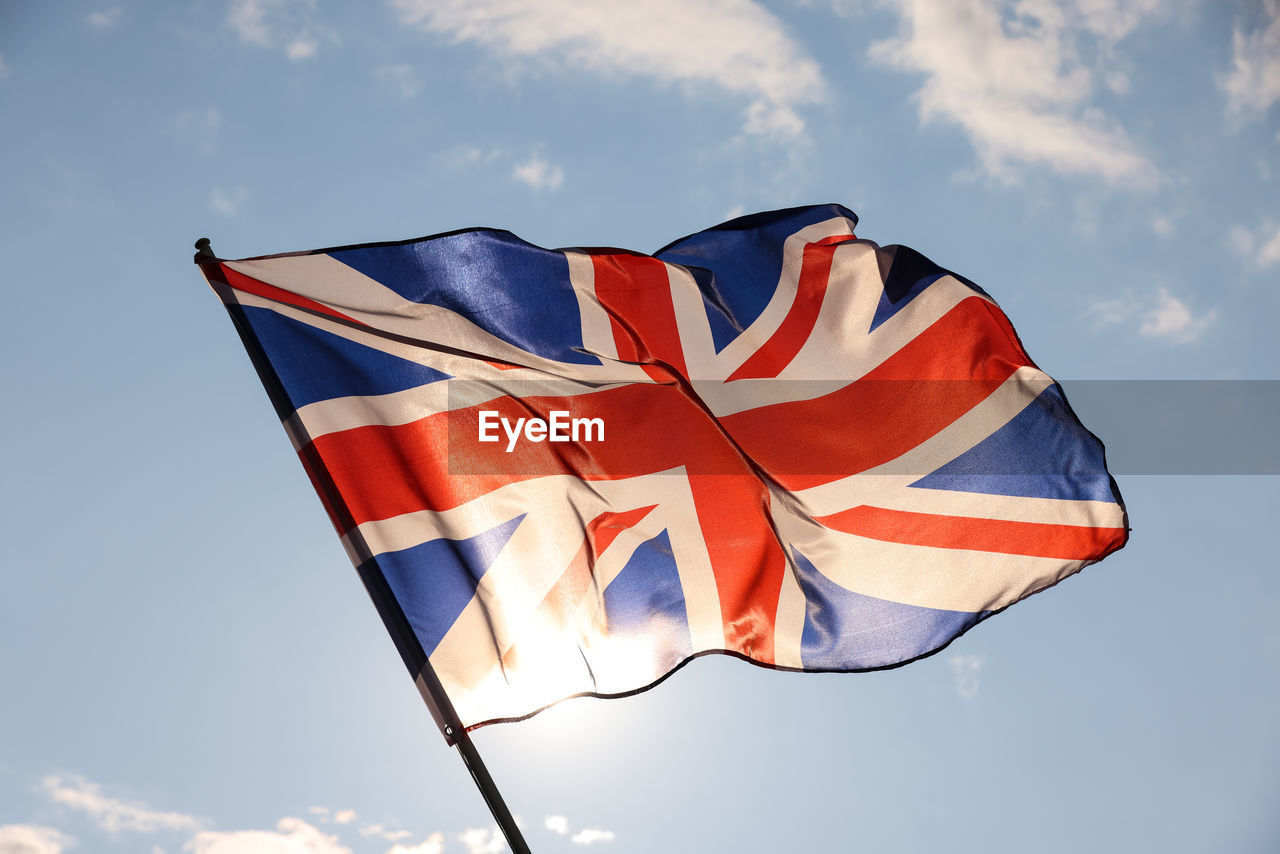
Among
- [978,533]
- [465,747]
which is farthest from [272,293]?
[978,533]

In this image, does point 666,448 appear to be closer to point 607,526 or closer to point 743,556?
point 607,526

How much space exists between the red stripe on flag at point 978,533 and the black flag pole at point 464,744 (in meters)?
3.45

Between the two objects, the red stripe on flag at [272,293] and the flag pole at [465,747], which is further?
the red stripe on flag at [272,293]

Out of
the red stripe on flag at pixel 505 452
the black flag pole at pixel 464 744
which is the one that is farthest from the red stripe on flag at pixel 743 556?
the black flag pole at pixel 464 744

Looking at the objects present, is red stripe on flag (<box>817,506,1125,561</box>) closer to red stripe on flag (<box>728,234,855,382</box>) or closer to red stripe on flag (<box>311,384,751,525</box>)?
red stripe on flag (<box>311,384,751,525</box>)

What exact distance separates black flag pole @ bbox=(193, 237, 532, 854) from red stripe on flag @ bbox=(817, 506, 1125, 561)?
3449mm

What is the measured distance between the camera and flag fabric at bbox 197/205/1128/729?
6770mm

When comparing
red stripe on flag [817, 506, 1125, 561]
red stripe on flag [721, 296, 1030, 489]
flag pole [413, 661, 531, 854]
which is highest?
red stripe on flag [721, 296, 1030, 489]

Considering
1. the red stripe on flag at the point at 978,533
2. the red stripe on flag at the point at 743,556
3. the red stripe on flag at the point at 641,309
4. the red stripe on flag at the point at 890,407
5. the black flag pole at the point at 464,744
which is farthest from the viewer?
the red stripe on flag at the point at 890,407

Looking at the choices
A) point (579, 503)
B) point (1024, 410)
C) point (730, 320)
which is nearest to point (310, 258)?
point (579, 503)

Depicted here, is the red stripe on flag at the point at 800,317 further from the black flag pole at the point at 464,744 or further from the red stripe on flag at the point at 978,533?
the black flag pole at the point at 464,744

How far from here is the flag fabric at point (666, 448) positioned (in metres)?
6.77

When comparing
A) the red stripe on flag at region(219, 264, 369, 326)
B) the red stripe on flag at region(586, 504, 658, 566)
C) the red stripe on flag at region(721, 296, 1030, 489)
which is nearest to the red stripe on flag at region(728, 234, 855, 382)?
the red stripe on flag at region(721, 296, 1030, 489)

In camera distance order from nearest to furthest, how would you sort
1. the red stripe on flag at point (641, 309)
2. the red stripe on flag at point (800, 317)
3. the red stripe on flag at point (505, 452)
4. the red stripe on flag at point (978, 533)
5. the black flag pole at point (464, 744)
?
the black flag pole at point (464, 744) → the red stripe on flag at point (505, 452) → the red stripe on flag at point (978, 533) → the red stripe on flag at point (641, 309) → the red stripe on flag at point (800, 317)
